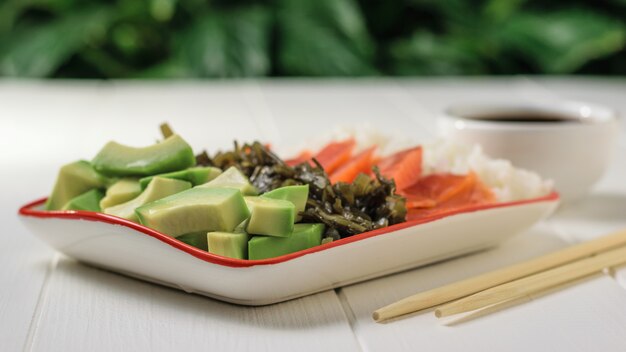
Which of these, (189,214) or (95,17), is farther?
(95,17)

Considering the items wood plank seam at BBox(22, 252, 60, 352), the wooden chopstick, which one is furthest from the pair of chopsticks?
wood plank seam at BBox(22, 252, 60, 352)

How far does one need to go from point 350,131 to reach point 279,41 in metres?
1.77

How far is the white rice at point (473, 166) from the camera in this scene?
1.06 meters

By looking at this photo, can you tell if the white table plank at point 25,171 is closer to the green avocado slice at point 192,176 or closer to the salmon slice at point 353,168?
the green avocado slice at point 192,176

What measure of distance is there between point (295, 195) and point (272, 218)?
70mm

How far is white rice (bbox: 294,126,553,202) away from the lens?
106 cm

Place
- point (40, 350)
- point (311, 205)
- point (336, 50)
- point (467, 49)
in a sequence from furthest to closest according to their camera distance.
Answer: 1. point (467, 49)
2. point (336, 50)
3. point (311, 205)
4. point (40, 350)

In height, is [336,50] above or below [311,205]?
above

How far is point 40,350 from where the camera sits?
29.7 inches

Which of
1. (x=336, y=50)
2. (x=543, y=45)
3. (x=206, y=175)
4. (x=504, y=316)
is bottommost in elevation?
(x=504, y=316)

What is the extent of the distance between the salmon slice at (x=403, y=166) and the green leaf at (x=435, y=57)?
2.01m

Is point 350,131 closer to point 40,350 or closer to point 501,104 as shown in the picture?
point 501,104

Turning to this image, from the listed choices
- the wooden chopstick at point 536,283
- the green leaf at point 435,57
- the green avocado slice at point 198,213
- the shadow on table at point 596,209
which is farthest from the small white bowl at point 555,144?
the green leaf at point 435,57

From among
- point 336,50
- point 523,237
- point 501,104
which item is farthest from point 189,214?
point 336,50
